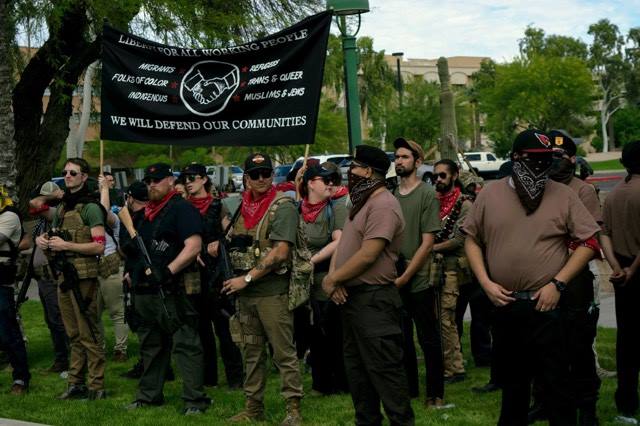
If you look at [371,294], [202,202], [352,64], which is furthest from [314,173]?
[352,64]

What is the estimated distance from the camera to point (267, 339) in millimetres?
7406

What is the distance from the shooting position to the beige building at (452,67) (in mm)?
119250

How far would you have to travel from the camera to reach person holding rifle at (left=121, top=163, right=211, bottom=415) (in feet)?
25.2

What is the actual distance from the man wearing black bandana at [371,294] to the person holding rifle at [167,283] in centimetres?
174

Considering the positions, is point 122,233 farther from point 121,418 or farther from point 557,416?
point 557,416

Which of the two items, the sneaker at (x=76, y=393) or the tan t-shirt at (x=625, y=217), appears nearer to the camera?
the tan t-shirt at (x=625, y=217)

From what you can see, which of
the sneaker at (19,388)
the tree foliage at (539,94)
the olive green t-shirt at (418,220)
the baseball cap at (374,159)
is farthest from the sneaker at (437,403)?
the tree foliage at (539,94)

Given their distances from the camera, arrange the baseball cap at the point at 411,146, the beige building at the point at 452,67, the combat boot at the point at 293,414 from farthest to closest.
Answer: the beige building at the point at 452,67 < the baseball cap at the point at 411,146 < the combat boot at the point at 293,414

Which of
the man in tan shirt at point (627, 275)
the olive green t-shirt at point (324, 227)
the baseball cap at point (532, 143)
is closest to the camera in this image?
the baseball cap at point (532, 143)

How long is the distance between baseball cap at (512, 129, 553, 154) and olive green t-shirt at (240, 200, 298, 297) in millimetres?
2017

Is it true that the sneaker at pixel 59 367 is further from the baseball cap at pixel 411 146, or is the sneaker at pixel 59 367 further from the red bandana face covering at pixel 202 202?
the baseball cap at pixel 411 146

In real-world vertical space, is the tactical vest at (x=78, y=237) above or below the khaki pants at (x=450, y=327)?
above

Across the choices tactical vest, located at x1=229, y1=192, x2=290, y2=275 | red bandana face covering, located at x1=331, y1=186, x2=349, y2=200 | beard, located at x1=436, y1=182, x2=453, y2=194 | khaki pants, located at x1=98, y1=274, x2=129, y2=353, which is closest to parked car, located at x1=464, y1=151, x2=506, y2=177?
khaki pants, located at x1=98, y1=274, x2=129, y2=353

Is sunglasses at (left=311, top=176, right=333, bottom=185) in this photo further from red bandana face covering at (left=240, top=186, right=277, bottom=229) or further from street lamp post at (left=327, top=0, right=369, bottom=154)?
street lamp post at (left=327, top=0, right=369, bottom=154)
